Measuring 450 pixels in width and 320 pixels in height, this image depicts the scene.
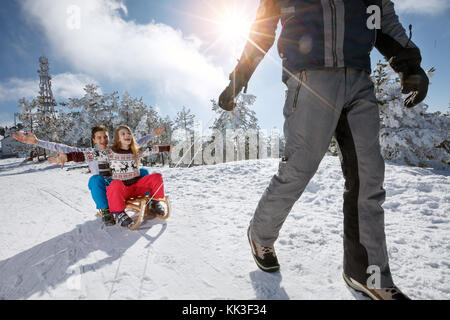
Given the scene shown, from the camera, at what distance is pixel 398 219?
9.45 ft

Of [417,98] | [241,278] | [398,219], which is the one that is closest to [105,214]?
[241,278]

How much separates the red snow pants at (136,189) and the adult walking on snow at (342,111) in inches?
89.8

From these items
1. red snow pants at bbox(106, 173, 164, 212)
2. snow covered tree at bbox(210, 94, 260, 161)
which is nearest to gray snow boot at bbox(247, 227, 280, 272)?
red snow pants at bbox(106, 173, 164, 212)

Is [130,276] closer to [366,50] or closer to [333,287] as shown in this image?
[333,287]

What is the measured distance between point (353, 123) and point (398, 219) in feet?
7.71

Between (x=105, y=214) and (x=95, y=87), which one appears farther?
(x=95, y=87)

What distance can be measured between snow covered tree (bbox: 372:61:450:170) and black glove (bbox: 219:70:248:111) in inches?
502

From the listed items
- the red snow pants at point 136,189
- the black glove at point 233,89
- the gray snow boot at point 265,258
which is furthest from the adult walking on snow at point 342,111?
the red snow pants at point 136,189

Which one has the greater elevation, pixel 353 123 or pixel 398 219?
pixel 353 123

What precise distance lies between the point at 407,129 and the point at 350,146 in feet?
44.7

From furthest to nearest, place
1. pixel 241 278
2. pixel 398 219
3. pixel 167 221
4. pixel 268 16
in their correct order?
1. pixel 167 221
2. pixel 398 219
3. pixel 241 278
4. pixel 268 16

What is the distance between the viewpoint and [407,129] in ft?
37.7

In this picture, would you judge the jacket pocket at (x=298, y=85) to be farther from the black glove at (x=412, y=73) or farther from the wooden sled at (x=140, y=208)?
the wooden sled at (x=140, y=208)

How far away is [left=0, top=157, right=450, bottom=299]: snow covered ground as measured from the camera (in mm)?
1541
